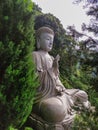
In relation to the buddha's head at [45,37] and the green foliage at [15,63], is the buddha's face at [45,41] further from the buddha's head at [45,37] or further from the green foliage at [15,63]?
the green foliage at [15,63]

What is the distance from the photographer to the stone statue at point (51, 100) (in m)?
5.55

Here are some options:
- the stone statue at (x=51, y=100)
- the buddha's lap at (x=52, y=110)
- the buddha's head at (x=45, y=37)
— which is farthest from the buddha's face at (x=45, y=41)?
the buddha's lap at (x=52, y=110)

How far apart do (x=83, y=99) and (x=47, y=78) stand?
2.69 feet

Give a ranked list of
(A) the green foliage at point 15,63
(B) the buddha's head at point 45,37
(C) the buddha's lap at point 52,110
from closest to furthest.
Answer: (A) the green foliage at point 15,63
(C) the buddha's lap at point 52,110
(B) the buddha's head at point 45,37

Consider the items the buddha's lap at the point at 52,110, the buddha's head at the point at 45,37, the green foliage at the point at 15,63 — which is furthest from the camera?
the buddha's head at the point at 45,37

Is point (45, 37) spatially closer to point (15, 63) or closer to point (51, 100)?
point (51, 100)

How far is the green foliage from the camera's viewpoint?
457 centimetres

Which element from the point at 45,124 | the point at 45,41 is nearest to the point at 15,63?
the point at 45,124

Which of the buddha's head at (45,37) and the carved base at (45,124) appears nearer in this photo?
the carved base at (45,124)

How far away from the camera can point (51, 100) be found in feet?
18.4

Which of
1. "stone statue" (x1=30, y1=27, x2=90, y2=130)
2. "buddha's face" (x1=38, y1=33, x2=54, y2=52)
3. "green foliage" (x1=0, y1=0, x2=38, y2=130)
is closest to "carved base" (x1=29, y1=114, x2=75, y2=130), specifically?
"stone statue" (x1=30, y1=27, x2=90, y2=130)

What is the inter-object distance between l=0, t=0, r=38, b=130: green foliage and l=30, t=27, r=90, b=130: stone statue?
2.48ft

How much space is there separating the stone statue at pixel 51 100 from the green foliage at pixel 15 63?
76cm

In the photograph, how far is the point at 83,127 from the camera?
2.46 meters
